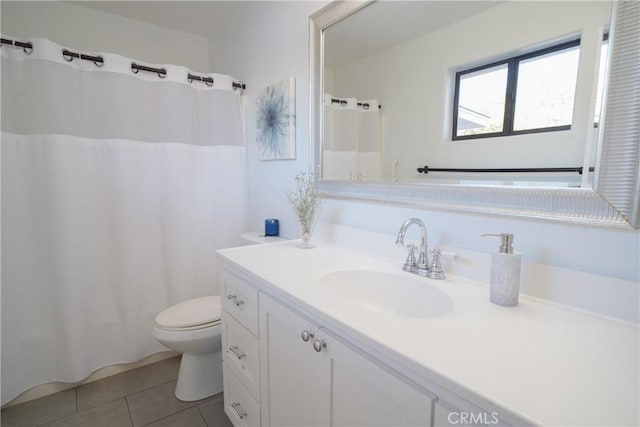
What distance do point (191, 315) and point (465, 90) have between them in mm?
1617

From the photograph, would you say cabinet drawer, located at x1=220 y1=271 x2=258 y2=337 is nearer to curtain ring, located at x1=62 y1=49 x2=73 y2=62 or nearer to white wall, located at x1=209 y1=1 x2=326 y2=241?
white wall, located at x1=209 y1=1 x2=326 y2=241

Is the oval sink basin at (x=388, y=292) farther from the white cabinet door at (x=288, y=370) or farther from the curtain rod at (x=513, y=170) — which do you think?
the curtain rod at (x=513, y=170)

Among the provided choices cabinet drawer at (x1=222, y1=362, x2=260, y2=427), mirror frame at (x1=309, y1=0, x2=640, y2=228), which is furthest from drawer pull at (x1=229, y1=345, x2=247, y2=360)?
mirror frame at (x1=309, y1=0, x2=640, y2=228)

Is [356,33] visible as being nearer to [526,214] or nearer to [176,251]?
[526,214]

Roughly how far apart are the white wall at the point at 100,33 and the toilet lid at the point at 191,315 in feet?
5.98

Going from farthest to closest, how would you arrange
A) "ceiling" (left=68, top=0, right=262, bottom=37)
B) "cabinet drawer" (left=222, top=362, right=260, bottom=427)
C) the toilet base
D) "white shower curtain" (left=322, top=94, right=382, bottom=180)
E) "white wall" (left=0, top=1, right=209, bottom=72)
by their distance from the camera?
"ceiling" (left=68, top=0, right=262, bottom=37) → "white wall" (left=0, top=1, right=209, bottom=72) → the toilet base → "white shower curtain" (left=322, top=94, right=382, bottom=180) → "cabinet drawer" (left=222, top=362, right=260, bottom=427)

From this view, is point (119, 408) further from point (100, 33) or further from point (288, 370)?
point (100, 33)

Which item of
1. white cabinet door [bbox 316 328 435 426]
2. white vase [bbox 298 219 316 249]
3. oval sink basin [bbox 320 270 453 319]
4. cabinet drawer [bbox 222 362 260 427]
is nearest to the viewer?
white cabinet door [bbox 316 328 435 426]

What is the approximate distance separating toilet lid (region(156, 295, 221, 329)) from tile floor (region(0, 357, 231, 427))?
1.48ft

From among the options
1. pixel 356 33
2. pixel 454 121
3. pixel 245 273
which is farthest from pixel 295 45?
pixel 245 273

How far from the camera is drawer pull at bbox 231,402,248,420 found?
4.12ft

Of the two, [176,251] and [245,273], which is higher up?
[245,273]

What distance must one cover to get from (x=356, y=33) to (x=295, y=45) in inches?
17.2

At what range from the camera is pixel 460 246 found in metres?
1.03
